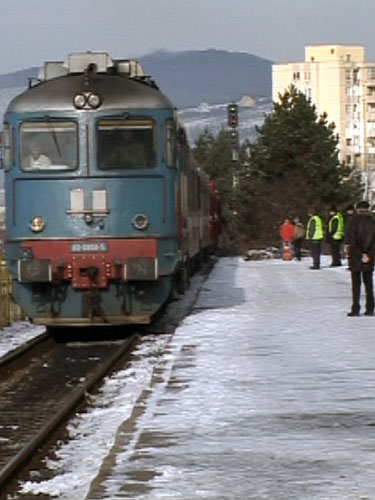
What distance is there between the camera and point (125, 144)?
19.1 m

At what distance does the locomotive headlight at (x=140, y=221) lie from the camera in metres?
18.8

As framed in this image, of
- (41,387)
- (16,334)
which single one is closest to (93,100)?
(16,334)

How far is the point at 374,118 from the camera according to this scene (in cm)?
14625

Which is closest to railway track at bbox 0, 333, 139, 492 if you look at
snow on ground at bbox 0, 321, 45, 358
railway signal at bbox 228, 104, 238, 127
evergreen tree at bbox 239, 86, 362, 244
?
snow on ground at bbox 0, 321, 45, 358

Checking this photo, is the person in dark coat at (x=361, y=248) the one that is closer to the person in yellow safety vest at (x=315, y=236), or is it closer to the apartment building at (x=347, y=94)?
the person in yellow safety vest at (x=315, y=236)

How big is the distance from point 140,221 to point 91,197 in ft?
2.40

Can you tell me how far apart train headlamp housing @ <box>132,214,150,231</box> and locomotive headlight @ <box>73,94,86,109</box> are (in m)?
1.69

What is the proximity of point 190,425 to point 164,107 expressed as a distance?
909 cm

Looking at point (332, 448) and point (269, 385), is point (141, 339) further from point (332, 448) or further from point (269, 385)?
point (332, 448)

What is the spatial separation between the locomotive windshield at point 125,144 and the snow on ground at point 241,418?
2419 millimetres

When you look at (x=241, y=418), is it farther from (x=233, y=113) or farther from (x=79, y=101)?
(x=233, y=113)

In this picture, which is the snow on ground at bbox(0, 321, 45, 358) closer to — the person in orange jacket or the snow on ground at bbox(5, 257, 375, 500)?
the snow on ground at bbox(5, 257, 375, 500)

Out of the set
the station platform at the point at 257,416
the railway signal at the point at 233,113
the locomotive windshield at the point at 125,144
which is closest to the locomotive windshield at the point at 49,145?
the locomotive windshield at the point at 125,144

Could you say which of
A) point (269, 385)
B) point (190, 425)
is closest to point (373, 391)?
point (269, 385)
